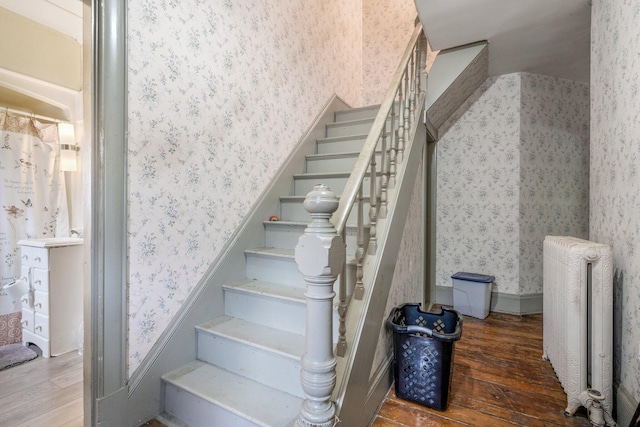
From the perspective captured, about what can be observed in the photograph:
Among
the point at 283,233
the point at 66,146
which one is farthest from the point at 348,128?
the point at 66,146


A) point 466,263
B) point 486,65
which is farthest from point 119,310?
point 486,65

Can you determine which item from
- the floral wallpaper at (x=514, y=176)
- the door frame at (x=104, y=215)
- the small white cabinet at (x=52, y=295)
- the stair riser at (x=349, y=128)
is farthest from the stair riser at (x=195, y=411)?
the floral wallpaper at (x=514, y=176)

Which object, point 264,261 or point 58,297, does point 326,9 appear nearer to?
point 264,261

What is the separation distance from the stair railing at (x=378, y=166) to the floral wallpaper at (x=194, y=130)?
0.82 meters

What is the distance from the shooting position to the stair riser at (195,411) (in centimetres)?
127

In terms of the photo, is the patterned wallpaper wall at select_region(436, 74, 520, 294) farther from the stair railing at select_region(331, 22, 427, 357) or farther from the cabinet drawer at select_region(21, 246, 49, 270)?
the cabinet drawer at select_region(21, 246, 49, 270)

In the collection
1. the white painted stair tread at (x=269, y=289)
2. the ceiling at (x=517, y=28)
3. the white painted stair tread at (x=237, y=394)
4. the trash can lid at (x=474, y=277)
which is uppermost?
the ceiling at (x=517, y=28)

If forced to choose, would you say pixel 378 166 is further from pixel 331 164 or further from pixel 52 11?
pixel 52 11

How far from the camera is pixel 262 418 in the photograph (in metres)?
1.22

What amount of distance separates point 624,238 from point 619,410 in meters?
0.80

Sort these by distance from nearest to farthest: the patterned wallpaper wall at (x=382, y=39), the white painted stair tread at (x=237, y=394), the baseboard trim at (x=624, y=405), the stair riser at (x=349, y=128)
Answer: the white painted stair tread at (x=237, y=394) → the baseboard trim at (x=624, y=405) → the stair riser at (x=349, y=128) → the patterned wallpaper wall at (x=382, y=39)

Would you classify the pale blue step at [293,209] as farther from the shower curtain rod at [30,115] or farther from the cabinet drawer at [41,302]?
the shower curtain rod at [30,115]

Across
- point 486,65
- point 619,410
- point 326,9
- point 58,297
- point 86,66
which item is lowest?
point 619,410

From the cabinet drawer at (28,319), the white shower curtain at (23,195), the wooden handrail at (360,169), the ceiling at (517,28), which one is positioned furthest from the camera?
the white shower curtain at (23,195)
